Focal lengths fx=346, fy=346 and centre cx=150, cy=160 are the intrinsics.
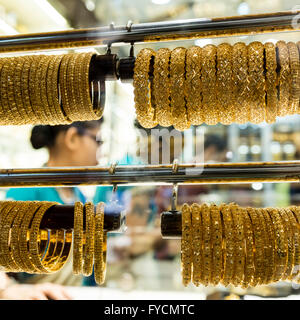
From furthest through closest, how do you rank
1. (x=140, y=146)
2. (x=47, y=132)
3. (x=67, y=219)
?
(x=47, y=132) < (x=140, y=146) < (x=67, y=219)

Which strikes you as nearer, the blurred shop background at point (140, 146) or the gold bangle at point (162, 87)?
the gold bangle at point (162, 87)

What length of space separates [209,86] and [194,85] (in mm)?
24

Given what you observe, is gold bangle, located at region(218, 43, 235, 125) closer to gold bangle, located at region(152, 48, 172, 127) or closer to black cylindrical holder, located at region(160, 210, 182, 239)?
gold bangle, located at region(152, 48, 172, 127)

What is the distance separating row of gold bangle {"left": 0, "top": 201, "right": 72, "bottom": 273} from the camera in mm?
625

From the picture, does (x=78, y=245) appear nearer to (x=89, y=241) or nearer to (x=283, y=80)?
(x=89, y=241)

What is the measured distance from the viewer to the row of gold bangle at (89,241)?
596 mm

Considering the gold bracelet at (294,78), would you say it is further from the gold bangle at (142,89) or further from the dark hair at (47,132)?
the dark hair at (47,132)

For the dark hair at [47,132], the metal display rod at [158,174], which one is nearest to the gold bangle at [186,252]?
the metal display rod at [158,174]

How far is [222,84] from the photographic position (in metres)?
0.56

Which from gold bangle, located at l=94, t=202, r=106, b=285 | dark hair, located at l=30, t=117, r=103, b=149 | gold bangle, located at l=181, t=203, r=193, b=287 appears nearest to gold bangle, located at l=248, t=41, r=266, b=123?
gold bangle, located at l=181, t=203, r=193, b=287

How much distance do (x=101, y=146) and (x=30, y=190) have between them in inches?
11.7

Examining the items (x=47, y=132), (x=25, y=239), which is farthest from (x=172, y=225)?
(x=47, y=132)
